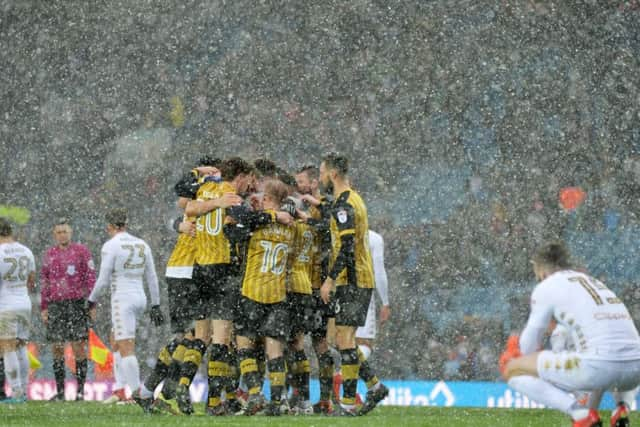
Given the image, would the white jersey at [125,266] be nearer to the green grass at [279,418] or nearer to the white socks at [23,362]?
the green grass at [279,418]

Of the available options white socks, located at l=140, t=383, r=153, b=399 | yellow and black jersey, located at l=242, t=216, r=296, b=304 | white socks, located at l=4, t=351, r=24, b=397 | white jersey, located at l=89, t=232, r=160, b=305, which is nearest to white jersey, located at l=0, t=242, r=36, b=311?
white socks, located at l=4, t=351, r=24, b=397

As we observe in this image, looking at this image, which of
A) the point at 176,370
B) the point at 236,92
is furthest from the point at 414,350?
the point at 176,370

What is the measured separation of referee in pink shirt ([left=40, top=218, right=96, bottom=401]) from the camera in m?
13.6

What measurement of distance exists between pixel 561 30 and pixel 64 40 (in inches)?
332

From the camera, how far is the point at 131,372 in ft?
39.0

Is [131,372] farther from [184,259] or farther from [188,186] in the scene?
[188,186]

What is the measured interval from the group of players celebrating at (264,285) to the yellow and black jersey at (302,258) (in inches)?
0.4

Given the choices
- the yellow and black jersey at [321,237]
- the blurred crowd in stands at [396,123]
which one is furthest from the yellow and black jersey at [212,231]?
the blurred crowd in stands at [396,123]

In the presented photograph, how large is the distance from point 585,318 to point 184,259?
180 inches

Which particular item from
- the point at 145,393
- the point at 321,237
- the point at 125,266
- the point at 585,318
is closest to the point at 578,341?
the point at 585,318

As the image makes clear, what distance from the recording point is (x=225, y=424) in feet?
29.0

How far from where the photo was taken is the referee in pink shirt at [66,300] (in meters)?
13.6

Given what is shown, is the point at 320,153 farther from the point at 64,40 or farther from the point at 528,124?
the point at 64,40

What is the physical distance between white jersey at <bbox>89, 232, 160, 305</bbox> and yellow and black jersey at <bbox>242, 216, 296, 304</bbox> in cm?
239
